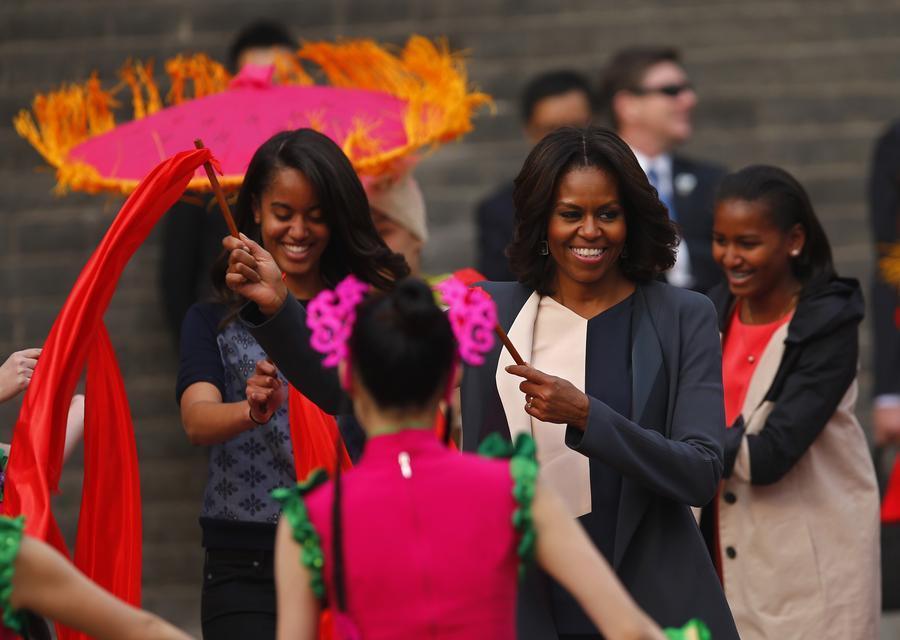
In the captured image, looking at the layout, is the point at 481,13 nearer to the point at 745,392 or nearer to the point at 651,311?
the point at 745,392

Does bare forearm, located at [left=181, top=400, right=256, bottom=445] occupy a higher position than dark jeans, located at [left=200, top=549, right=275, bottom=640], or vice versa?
bare forearm, located at [left=181, top=400, right=256, bottom=445]

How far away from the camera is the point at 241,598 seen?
174 inches

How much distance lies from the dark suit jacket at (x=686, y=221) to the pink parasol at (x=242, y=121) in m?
1.49

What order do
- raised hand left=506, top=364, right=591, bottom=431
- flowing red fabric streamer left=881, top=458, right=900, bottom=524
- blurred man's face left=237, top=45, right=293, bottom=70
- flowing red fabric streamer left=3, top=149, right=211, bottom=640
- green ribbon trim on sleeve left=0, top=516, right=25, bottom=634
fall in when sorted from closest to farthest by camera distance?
green ribbon trim on sleeve left=0, top=516, right=25, bottom=634, raised hand left=506, top=364, right=591, bottom=431, flowing red fabric streamer left=3, top=149, right=211, bottom=640, flowing red fabric streamer left=881, top=458, right=900, bottom=524, blurred man's face left=237, top=45, right=293, bottom=70

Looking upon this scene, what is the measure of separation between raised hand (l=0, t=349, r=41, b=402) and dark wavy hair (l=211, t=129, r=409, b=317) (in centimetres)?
57

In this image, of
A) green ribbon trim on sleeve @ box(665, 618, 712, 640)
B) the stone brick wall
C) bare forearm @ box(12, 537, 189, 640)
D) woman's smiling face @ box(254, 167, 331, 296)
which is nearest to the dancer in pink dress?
green ribbon trim on sleeve @ box(665, 618, 712, 640)

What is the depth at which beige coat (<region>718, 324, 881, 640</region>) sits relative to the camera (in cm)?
500

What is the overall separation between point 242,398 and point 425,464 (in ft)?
4.77

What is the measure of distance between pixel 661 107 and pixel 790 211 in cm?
243

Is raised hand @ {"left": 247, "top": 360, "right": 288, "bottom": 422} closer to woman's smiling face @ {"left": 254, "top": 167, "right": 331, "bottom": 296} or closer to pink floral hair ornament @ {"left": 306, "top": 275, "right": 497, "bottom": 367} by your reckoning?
woman's smiling face @ {"left": 254, "top": 167, "right": 331, "bottom": 296}

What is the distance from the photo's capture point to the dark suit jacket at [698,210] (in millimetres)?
7027

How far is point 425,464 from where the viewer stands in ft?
10.7

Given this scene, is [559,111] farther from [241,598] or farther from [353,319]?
[353,319]

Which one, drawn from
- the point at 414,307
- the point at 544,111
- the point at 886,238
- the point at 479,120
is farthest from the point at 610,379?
the point at 479,120
